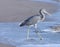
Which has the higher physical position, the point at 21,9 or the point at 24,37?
the point at 21,9

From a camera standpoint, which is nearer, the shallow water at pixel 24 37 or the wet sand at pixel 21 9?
the shallow water at pixel 24 37

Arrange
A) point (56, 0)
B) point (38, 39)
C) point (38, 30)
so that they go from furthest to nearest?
1. point (56, 0)
2. point (38, 30)
3. point (38, 39)

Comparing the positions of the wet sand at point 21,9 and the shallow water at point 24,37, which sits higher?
the wet sand at point 21,9

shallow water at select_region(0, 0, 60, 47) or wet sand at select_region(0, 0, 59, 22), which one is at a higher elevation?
wet sand at select_region(0, 0, 59, 22)

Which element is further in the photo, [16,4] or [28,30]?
[16,4]

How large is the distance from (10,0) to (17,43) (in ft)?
37.0

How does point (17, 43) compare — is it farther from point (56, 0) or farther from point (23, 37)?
point (56, 0)

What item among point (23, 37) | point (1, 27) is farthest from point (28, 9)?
point (23, 37)

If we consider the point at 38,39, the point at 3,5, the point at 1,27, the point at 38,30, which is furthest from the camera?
the point at 3,5

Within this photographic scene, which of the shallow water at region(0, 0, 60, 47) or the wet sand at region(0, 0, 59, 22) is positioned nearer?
the shallow water at region(0, 0, 60, 47)

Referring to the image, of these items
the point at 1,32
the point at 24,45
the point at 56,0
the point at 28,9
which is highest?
the point at 56,0

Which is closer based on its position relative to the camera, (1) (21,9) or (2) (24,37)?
(2) (24,37)

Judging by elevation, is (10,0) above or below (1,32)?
above

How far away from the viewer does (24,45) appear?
7.50 metres
